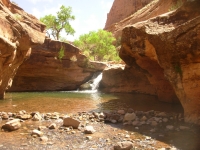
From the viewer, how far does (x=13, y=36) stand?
13.0 metres

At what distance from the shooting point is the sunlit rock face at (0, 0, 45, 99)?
1213cm

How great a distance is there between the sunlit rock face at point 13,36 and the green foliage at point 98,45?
69.8ft

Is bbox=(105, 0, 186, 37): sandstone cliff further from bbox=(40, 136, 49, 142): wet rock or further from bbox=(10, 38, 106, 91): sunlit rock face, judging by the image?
bbox=(40, 136, 49, 142): wet rock

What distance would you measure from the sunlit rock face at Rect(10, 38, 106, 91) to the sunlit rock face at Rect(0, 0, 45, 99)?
6.68m

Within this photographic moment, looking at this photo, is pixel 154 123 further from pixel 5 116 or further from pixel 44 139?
pixel 5 116

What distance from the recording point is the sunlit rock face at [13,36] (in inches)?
478

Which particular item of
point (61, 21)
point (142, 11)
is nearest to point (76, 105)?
point (61, 21)

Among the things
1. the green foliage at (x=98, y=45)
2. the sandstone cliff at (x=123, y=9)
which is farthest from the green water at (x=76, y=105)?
the sandstone cliff at (x=123, y=9)

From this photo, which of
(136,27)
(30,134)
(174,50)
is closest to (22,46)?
(136,27)

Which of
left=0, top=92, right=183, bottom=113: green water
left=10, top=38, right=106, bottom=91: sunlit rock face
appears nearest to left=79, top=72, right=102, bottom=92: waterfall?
left=10, top=38, right=106, bottom=91: sunlit rock face

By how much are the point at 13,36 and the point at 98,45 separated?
27338 mm

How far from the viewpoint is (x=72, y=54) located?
87.7 feet

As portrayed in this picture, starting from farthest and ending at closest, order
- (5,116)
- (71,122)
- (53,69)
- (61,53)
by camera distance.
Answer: (53,69)
(61,53)
(5,116)
(71,122)

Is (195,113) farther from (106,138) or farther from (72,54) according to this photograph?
(72,54)
